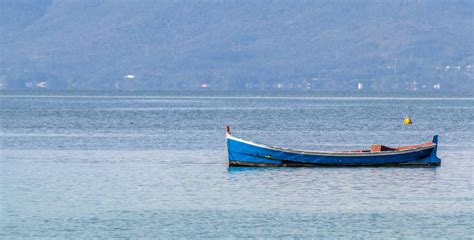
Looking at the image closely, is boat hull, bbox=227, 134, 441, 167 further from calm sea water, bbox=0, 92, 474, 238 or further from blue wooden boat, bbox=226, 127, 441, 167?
calm sea water, bbox=0, 92, 474, 238

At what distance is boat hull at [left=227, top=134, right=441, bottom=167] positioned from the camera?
212 feet

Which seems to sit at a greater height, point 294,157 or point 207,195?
point 294,157

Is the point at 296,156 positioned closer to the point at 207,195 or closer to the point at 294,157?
the point at 294,157

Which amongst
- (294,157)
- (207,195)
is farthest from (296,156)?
(207,195)

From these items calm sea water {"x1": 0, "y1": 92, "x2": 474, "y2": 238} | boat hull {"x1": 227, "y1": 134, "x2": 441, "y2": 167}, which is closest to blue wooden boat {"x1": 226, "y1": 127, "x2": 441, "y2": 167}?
boat hull {"x1": 227, "y1": 134, "x2": 441, "y2": 167}

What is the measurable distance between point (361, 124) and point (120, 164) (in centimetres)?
6116

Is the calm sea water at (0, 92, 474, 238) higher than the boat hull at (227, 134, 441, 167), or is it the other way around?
the boat hull at (227, 134, 441, 167)

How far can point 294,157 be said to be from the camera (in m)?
64.6

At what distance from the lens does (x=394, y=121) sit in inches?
5472

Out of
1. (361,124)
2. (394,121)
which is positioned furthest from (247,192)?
(394,121)

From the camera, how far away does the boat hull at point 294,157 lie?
212 feet

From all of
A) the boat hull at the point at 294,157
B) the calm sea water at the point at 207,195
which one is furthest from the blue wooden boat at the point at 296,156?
the calm sea water at the point at 207,195

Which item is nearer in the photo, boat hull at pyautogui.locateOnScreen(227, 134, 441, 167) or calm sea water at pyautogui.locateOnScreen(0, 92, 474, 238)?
calm sea water at pyautogui.locateOnScreen(0, 92, 474, 238)

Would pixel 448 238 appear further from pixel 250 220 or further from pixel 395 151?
pixel 395 151
